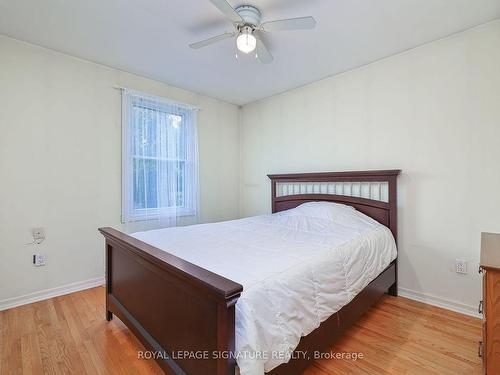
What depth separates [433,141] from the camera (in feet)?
7.69

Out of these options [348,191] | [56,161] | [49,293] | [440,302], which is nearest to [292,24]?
[348,191]

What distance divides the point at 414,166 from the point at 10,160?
380 cm

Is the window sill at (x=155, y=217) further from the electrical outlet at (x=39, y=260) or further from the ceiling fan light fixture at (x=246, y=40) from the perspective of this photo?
the ceiling fan light fixture at (x=246, y=40)

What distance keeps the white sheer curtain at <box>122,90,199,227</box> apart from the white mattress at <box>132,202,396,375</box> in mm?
1042

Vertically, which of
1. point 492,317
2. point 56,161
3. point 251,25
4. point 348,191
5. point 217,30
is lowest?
point 492,317

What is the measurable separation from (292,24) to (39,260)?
307 centimetres

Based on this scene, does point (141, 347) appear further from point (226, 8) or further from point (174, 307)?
point (226, 8)

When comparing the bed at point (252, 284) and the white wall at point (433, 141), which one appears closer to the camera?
the bed at point (252, 284)

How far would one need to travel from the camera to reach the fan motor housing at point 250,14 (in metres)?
1.87

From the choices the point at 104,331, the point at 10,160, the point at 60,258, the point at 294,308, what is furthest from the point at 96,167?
the point at 294,308

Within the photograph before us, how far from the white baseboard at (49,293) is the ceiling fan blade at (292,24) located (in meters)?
3.02

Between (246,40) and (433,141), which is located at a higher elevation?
(246,40)

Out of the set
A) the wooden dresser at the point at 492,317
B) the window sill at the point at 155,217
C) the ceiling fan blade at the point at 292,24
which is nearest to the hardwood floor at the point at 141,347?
the wooden dresser at the point at 492,317

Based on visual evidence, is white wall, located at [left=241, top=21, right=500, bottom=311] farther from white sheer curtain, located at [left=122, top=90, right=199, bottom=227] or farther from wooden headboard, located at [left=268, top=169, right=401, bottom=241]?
white sheer curtain, located at [left=122, top=90, right=199, bottom=227]
